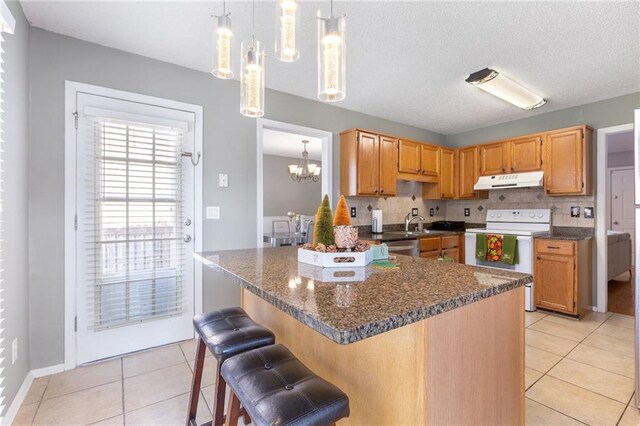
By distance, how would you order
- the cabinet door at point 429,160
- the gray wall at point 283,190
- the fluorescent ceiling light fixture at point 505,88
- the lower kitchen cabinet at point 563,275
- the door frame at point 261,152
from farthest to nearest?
the gray wall at point 283,190 → the cabinet door at point 429,160 → the lower kitchen cabinet at point 563,275 → the door frame at point 261,152 → the fluorescent ceiling light fixture at point 505,88

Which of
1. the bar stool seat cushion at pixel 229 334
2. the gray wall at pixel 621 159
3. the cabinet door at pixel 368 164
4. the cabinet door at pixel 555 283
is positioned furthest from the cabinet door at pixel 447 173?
the gray wall at pixel 621 159

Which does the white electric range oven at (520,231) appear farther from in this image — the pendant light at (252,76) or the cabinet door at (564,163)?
the pendant light at (252,76)

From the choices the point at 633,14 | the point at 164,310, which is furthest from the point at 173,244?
the point at 633,14

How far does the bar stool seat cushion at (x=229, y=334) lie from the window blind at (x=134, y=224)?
1321mm

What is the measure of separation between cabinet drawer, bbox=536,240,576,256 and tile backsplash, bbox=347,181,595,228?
618 millimetres

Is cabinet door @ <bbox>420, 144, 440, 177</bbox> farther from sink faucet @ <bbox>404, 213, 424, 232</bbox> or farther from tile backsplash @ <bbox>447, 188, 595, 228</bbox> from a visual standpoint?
tile backsplash @ <bbox>447, 188, 595, 228</bbox>

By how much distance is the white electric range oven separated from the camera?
3596 mm

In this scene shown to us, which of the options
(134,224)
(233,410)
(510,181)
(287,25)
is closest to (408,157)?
(510,181)

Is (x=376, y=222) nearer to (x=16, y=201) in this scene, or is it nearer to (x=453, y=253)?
(x=453, y=253)

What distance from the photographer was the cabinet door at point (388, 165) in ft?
12.9

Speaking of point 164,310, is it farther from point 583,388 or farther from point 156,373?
point 583,388

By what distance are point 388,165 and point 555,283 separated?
Answer: 228 centimetres

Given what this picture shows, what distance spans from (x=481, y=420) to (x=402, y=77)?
2.75 m

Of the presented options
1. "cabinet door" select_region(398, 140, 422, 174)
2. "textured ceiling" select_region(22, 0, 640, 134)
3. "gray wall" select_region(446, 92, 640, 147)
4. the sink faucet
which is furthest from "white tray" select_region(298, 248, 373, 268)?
"gray wall" select_region(446, 92, 640, 147)
